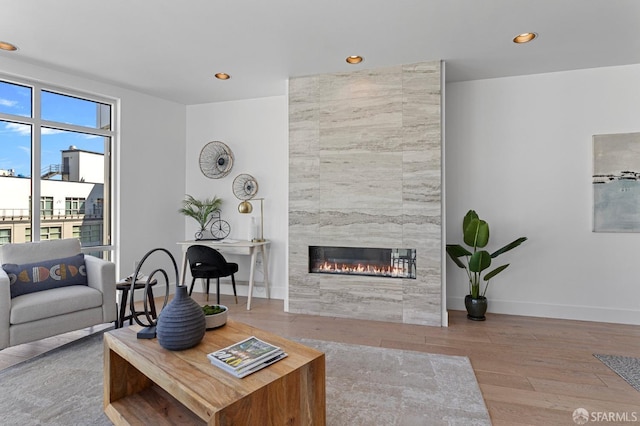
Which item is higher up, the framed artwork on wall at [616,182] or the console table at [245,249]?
the framed artwork on wall at [616,182]

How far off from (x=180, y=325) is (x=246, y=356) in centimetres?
37

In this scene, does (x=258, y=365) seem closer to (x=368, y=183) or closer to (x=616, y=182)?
(x=368, y=183)

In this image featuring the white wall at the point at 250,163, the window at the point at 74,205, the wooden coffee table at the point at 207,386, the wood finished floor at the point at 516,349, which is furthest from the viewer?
the white wall at the point at 250,163

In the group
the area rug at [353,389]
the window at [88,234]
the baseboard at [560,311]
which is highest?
the window at [88,234]

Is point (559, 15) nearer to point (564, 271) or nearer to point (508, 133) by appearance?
point (508, 133)

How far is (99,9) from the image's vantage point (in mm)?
2566

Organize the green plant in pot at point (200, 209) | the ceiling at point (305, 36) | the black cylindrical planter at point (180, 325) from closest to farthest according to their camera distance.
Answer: the black cylindrical planter at point (180, 325), the ceiling at point (305, 36), the green plant in pot at point (200, 209)

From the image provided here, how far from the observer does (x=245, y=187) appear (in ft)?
15.7

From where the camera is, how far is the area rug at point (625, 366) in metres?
2.38

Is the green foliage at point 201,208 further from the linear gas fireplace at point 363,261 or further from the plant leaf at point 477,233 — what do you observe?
the plant leaf at point 477,233

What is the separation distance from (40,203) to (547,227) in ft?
18.0

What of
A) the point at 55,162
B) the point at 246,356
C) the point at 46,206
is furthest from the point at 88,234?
the point at 246,356

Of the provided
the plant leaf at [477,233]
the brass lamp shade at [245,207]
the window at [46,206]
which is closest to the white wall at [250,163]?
the brass lamp shade at [245,207]

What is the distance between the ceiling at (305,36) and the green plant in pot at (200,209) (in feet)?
5.52
